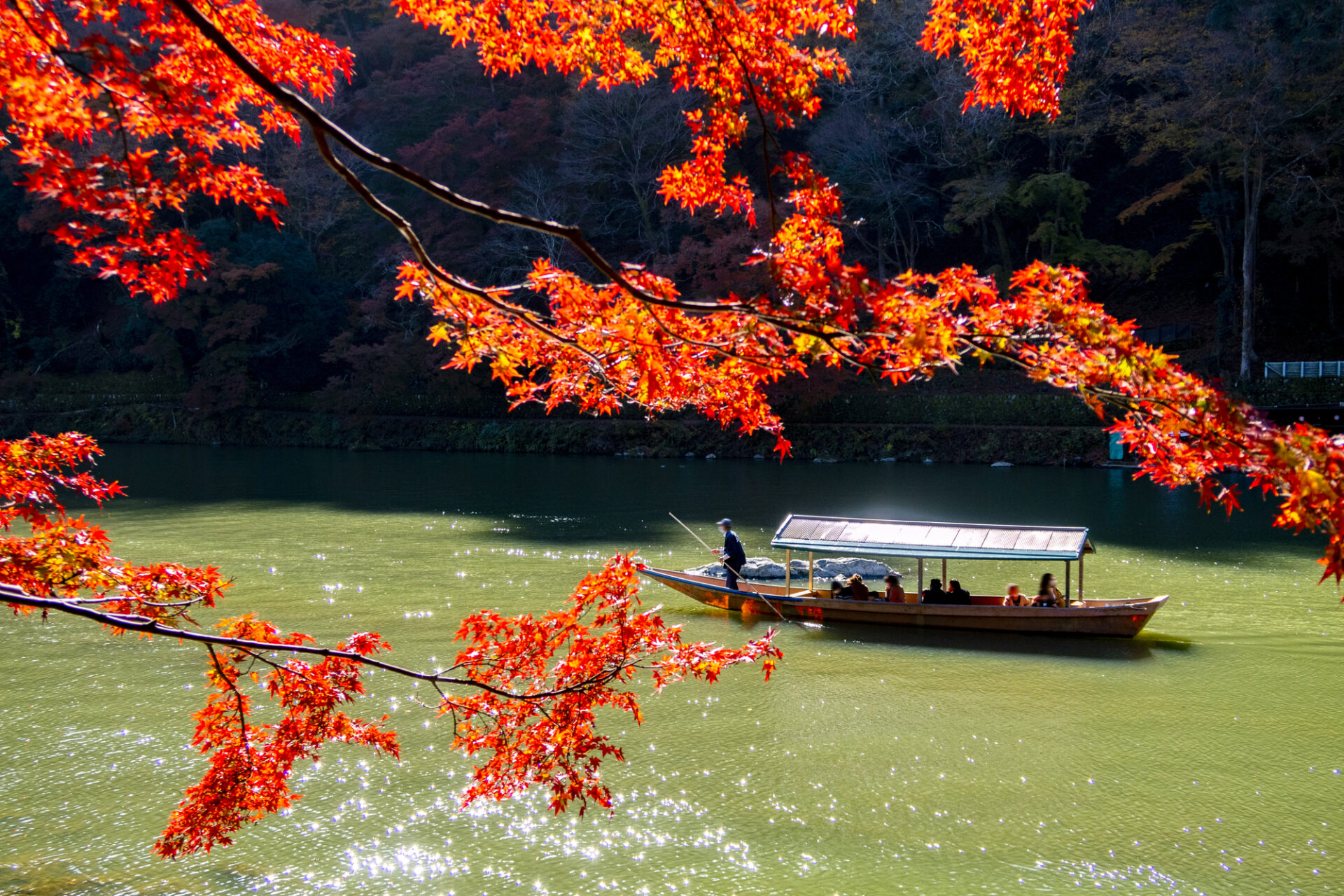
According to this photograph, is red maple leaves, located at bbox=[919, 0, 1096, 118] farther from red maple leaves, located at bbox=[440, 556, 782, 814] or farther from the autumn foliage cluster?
red maple leaves, located at bbox=[440, 556, 782, 814]

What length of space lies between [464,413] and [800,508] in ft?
57.2

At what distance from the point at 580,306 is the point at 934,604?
6997mm

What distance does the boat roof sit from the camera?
32.2ft

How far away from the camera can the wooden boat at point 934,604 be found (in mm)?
9359

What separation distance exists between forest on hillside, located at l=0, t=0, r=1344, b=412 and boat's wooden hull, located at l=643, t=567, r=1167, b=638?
44.6ft

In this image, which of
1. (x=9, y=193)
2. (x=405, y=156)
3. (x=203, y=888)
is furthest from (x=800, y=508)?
(x=9, y=193)

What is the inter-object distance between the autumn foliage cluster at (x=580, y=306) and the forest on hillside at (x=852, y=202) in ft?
61.0

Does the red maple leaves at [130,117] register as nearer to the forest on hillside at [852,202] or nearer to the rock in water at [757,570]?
the rock in water at [757,570]

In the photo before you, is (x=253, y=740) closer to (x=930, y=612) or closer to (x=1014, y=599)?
(x=930, y=612)

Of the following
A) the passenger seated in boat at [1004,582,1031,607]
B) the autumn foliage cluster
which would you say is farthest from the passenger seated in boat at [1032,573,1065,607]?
the autumn foliage cluster

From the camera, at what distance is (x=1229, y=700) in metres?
7.71

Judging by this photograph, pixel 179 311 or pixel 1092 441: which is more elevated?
pixel 179 311

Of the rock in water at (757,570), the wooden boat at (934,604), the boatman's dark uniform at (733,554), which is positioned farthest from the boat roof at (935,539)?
the rock in water at (757,570)

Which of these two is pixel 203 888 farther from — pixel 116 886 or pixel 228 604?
pixel 228 604
